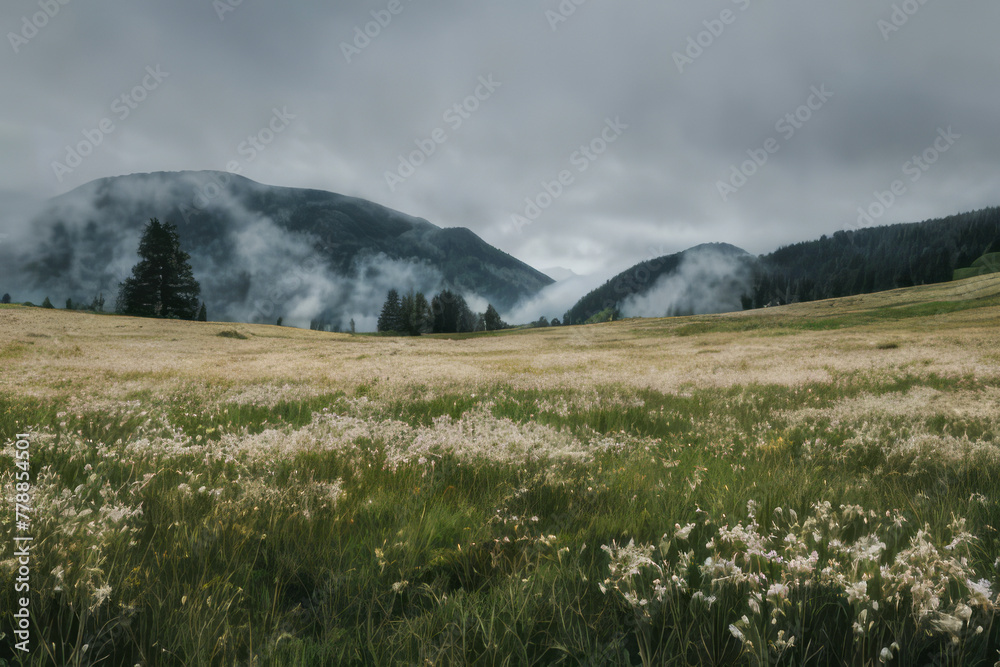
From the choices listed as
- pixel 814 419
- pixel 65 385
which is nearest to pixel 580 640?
pixel 814 419

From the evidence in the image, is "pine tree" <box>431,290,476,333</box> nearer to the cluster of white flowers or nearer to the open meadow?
the open meadow

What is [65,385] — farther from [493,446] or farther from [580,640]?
[580,640]

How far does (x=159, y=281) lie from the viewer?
295ft

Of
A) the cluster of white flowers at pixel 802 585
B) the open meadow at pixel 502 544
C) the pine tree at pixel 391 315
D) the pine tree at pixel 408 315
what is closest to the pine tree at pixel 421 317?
the pine tree at pixel 408 315

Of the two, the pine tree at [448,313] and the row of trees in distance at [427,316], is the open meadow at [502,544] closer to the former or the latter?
the row of trees in distance at [427,316]

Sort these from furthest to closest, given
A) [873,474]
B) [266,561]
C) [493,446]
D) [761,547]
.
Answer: [493,446] < [873,474] < [266,561] < [761,547]

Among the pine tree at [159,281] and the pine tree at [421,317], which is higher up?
the pine tree at [159,281]

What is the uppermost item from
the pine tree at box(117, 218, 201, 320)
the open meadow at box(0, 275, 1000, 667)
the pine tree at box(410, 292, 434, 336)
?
the pine tree at box(117, 218, 201, 320)

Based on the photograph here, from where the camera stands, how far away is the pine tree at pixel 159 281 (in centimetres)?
8812

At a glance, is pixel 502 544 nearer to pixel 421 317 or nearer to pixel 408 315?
pixel 408 315

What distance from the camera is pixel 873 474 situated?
4.36m

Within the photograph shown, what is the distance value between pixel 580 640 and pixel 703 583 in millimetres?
755

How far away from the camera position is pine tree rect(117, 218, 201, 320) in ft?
289

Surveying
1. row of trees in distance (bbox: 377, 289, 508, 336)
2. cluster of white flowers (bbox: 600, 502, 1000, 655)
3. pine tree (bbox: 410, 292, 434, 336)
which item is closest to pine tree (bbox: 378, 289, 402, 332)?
row of trees in distance (bbox: 377, 289, 508, 336)
